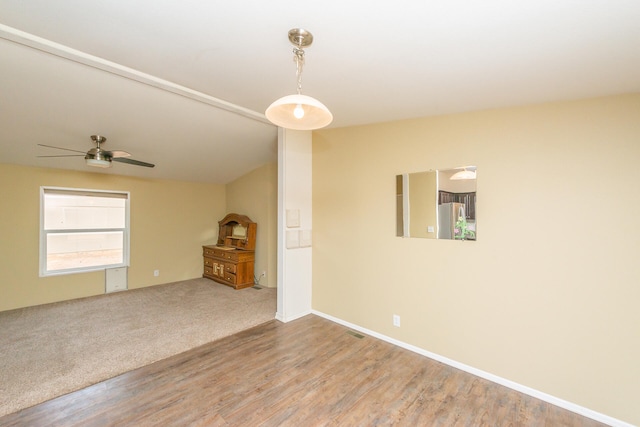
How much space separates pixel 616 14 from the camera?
1.25 m

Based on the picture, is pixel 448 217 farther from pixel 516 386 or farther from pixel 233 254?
pixel 233 254

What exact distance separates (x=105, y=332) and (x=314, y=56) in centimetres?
398

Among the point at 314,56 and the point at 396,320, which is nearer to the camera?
the point at 314,56

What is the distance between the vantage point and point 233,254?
5.32 metres

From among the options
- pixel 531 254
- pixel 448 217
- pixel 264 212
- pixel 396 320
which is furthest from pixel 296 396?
pixel 264 212

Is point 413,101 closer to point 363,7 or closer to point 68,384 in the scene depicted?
point 363,7

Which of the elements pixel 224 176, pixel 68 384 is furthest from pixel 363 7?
pixel 224 176

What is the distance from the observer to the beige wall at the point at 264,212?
536 centimetres

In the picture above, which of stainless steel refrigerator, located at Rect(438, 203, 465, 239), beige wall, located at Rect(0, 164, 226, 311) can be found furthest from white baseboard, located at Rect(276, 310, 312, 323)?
beige wall, located at Rect(0, 164, 226, 311)

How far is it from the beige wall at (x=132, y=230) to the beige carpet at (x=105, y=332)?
300mm

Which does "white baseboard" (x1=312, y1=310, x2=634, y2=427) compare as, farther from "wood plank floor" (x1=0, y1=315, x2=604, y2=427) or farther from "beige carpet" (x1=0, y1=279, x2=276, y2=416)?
"beige carpet" (x1=0, y1=279, x2=276, y2=416)

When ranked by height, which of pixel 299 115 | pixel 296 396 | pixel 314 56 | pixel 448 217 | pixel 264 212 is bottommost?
pixel 296 396

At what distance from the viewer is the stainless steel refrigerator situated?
2.62m

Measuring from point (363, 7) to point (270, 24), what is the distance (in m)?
0.55
